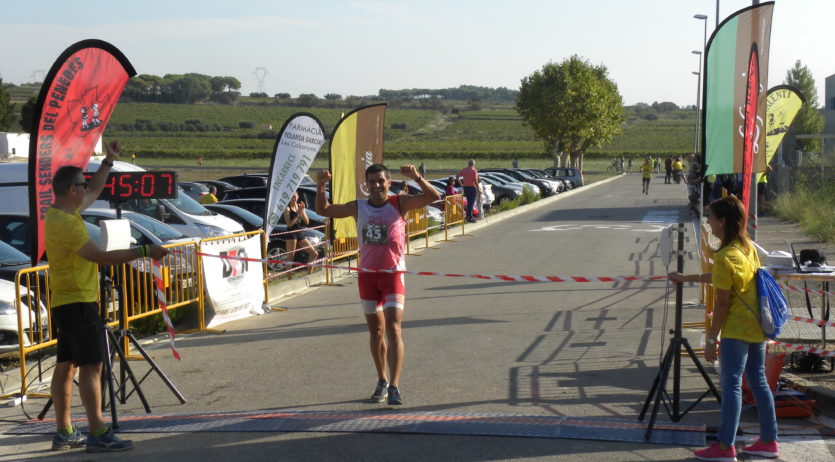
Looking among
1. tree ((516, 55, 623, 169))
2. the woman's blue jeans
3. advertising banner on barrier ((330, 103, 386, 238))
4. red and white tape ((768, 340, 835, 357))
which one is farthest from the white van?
tree ((516, 55, 623, 169))

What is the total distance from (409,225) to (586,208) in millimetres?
15069

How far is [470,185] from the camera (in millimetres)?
25000

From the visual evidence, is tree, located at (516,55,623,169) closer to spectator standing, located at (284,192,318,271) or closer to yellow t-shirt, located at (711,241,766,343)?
spectator standing, located at (284,192,318,271)

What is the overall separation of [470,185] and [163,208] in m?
10.00

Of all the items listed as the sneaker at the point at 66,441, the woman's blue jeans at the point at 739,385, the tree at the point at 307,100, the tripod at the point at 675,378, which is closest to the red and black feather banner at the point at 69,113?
the sneaker at the point at 66,441

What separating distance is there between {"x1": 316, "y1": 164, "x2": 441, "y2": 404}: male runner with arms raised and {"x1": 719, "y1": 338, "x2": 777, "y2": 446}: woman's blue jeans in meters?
2.50

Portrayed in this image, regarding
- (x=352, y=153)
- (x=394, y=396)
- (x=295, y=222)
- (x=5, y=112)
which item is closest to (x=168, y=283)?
(x=394, y=396)

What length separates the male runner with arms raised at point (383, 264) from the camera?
278 inches

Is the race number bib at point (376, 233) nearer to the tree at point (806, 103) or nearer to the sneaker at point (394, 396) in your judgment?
the sneaker at point (394, 396)

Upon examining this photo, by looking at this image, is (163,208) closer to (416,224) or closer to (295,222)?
(295,222)

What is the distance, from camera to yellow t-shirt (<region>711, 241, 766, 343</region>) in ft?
18.4

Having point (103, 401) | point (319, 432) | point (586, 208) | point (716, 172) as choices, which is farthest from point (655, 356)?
point (586, 208)

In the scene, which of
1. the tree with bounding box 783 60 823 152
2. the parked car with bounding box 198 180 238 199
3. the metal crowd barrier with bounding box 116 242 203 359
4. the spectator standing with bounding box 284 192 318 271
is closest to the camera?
the metal crowd barrier with bounding box 116 242 203 359

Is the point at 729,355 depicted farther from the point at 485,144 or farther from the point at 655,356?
the point at 485,144
